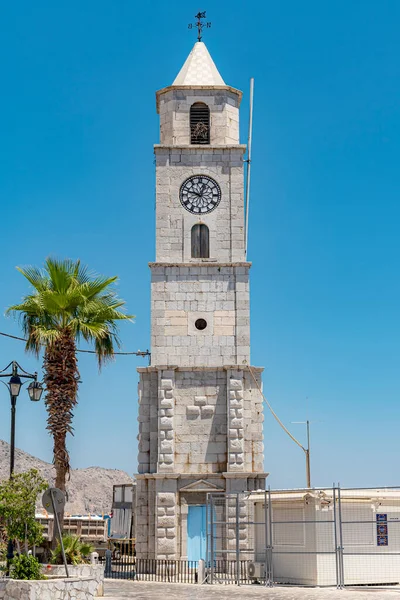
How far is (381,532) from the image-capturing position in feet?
98.8

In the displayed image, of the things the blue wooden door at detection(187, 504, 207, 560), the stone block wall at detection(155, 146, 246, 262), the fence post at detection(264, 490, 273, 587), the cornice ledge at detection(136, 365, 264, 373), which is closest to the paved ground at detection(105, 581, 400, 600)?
the fence post at detection(264, 490, 273, 587)

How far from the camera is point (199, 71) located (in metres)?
40.0

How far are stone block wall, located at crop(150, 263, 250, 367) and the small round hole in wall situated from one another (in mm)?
131

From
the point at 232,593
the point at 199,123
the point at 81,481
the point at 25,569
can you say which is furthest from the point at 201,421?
the point at 81,481

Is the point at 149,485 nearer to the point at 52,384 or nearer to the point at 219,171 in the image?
the point at 52,384

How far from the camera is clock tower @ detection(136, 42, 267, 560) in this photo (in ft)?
116

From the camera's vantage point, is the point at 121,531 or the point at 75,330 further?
the point at 121,531

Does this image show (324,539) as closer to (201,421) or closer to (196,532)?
(196,532)

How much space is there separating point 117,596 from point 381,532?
944 centimetres

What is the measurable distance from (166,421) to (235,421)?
2.73 meters

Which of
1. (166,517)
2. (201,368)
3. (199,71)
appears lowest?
(166,517)

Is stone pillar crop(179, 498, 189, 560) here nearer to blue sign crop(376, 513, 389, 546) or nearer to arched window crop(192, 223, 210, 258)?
blue sign crop(376, 513, 389, 546)

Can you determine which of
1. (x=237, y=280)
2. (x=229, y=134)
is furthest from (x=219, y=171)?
(x=237, y=280)

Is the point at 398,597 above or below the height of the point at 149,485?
below
